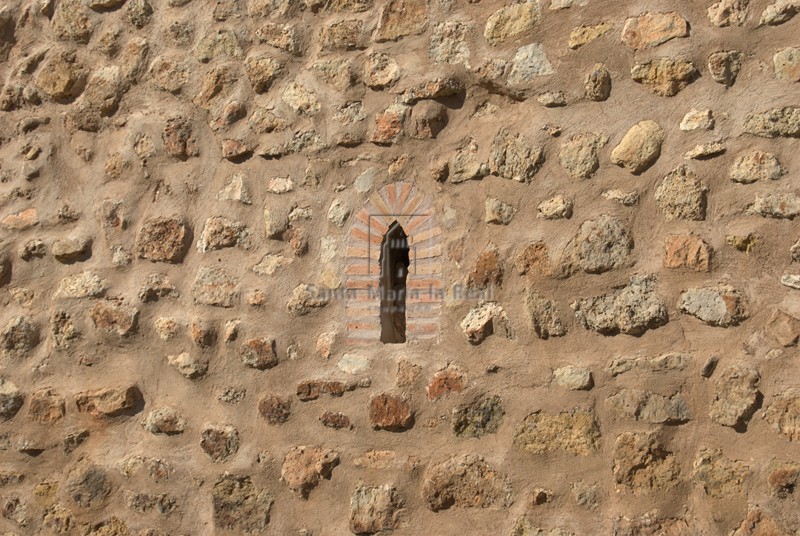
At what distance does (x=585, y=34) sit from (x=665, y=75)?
1.09 feet

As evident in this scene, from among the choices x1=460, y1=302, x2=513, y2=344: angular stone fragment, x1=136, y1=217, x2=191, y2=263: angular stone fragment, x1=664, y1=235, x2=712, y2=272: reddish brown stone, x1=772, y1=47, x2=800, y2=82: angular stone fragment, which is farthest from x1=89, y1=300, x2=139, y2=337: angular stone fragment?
x1=772, y1=47, x2=800, y2=82: angular stone fragment

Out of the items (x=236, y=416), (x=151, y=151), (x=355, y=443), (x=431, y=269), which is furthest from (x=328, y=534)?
(x=151, y=151)

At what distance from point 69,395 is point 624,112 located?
257 centimetres

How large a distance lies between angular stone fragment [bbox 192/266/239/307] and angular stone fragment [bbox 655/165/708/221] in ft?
5.54

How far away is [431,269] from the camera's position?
A: 307 centimetres

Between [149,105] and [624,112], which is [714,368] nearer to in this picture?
[624,112]

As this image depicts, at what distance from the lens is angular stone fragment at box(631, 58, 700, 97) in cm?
270

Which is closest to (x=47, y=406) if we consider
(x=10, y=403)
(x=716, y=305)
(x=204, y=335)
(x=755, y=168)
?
(x=10, y=403)

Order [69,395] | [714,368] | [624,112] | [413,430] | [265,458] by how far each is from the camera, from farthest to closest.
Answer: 1. [69,395]
2. [265,458]
3. [413,430]
4. [624,112]
5. [714,368]

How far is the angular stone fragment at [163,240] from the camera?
11.3ft

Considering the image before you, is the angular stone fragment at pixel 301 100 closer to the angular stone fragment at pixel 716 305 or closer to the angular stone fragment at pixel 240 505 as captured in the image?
the angular stone fragment at pixel 240 505

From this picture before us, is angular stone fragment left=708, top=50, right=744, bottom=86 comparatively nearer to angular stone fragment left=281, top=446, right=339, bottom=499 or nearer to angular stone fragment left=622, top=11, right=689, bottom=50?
angular stone fragment left=622, top=11, right=689, bottom=50

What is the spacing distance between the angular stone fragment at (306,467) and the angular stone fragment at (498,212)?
1.06 m

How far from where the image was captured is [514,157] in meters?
2.95
